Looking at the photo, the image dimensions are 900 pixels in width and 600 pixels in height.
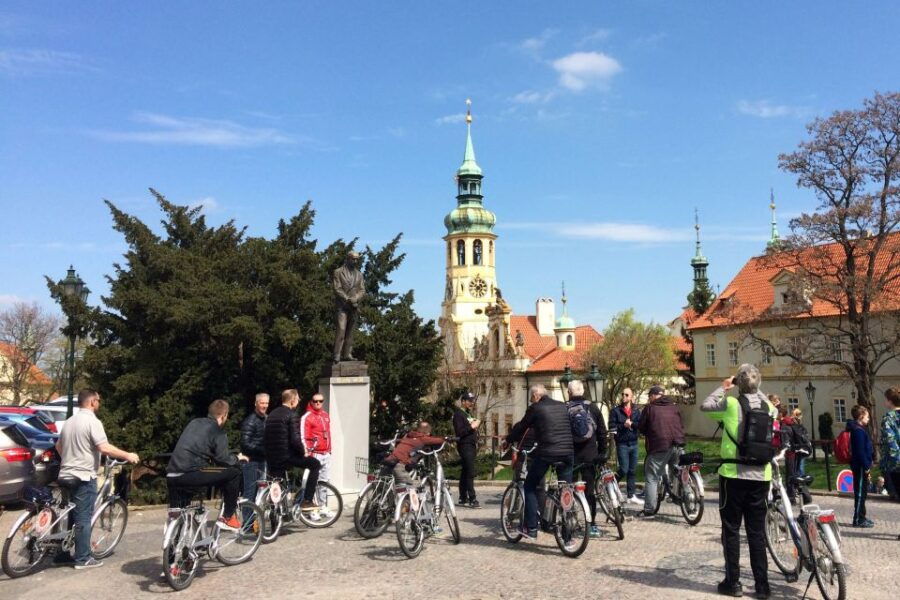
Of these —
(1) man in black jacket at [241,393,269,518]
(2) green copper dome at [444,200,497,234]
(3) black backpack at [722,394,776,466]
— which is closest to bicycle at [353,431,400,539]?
(1) man in black jacket at [241,393,269,518]

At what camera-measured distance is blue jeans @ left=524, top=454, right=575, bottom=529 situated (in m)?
8.38

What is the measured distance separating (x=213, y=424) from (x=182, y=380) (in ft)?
45.0

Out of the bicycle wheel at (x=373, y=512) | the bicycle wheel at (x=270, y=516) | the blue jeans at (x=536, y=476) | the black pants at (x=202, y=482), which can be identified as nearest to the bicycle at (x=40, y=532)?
the black pants at (x=202, y=482)

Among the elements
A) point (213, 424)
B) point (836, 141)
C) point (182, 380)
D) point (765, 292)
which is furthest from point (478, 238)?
point (213, 424)

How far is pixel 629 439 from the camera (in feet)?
37.3

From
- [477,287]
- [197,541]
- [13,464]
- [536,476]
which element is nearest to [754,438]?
[536,476]

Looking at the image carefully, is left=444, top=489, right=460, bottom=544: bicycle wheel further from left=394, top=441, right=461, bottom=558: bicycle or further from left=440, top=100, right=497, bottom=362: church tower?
left=440, top=100, right=497, bottom=362: church tower

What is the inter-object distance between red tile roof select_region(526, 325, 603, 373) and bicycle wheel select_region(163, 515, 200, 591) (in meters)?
58.3

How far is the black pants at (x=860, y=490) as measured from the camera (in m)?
9.99

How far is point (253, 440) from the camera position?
31.1 ft

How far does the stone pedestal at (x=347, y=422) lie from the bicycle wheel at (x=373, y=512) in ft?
6.64

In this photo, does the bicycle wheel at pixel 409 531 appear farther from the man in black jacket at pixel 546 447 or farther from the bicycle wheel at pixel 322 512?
the bicycle wheel at pixel 322 512

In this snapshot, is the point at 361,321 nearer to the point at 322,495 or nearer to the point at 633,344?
the point at 322,495

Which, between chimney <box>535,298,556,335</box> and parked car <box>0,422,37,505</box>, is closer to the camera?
parked car <box>0,422,37,505</box>
